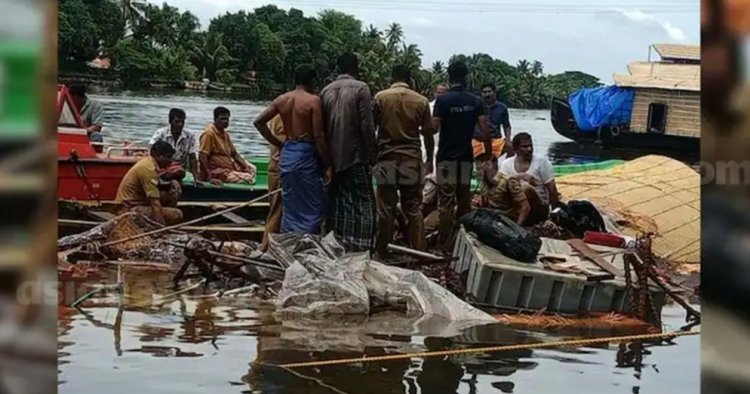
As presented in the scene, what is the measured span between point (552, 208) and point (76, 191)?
5178 mm

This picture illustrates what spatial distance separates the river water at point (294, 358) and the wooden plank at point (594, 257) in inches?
21.6

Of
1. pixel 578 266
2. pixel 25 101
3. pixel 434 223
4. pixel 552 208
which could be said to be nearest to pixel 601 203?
pixel 552 208

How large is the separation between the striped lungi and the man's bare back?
46 cm

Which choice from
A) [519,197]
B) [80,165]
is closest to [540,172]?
[519,197]

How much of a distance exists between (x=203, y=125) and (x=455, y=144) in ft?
103

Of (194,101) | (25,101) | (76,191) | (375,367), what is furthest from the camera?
(194,101)

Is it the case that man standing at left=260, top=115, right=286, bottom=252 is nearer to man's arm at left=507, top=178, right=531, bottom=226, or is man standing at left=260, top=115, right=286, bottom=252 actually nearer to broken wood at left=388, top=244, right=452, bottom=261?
broken wood at left=388, top=244, right=452, bottom=261

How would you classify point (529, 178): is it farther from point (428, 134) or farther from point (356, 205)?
point (356, 205)

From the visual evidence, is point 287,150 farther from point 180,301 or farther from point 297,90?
point 180,301

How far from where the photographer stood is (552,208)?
9742 mm

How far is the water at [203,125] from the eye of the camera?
119 feet

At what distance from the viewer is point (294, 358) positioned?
5.61 meters

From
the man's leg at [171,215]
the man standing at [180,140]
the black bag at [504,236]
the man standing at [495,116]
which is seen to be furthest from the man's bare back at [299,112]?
the man standing at [495,116]

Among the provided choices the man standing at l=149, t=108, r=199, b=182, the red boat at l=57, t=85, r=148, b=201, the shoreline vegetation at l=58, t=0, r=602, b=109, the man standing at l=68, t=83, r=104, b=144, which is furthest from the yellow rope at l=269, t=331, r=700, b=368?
the shoreline vegetation at l=58, t=0, r=602, b=109
